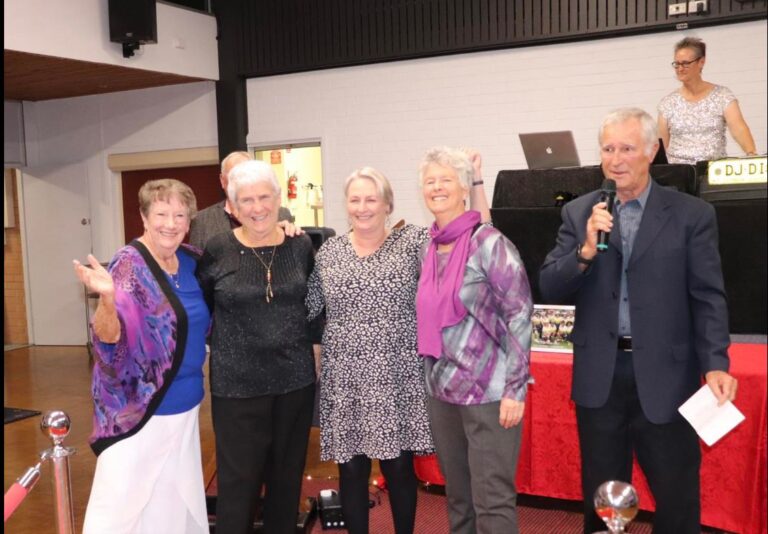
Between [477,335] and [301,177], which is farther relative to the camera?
[301,177]

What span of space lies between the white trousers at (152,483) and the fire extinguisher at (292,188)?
218 inches

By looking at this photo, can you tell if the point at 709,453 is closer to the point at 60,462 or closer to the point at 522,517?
the point at 522,517

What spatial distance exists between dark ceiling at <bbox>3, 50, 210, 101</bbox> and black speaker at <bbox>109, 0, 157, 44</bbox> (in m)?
0.43

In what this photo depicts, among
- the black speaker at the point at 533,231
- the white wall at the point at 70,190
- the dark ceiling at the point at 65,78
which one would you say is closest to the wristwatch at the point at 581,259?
the black speaker at the point at 533,231

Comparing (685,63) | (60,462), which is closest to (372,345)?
(60,462)

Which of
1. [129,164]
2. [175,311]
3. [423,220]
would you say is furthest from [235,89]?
[175,311]

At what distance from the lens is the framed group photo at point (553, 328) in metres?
3.23

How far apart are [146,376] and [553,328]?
1808 millimetres

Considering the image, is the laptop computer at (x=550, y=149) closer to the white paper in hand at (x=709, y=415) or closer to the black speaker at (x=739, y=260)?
the black speaker at (x=739, y=260)

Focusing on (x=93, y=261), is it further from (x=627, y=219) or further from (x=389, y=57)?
(x=389, y=57)

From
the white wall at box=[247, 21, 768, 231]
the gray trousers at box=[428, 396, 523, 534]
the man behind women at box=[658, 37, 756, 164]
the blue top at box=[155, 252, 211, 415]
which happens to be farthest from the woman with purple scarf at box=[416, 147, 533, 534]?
the white wall at box=[247, 21, 768, 231]

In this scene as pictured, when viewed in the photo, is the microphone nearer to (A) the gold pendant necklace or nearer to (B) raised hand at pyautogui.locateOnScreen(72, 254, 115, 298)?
(A) the gold pendant necklace

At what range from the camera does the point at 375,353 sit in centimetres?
249

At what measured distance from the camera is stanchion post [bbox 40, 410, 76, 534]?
191 cm
